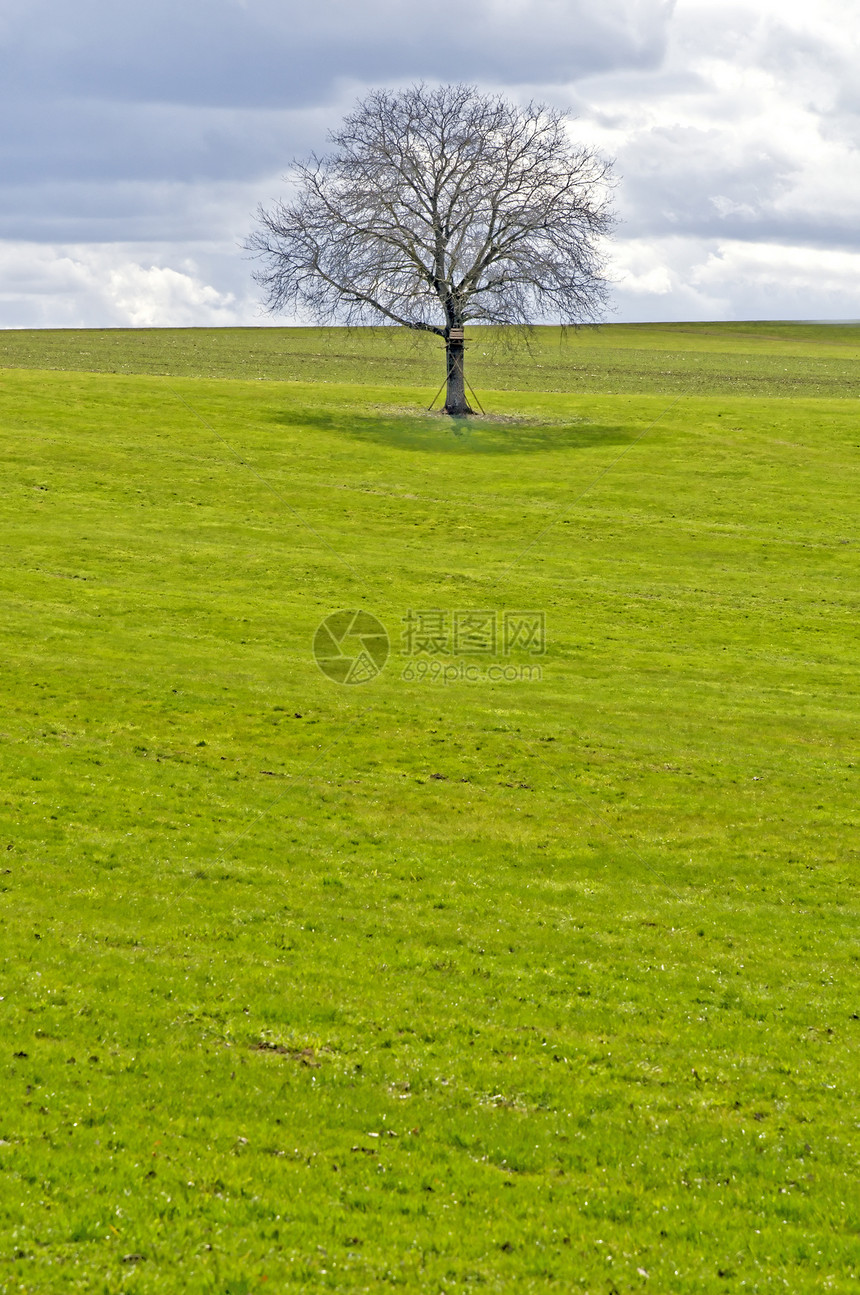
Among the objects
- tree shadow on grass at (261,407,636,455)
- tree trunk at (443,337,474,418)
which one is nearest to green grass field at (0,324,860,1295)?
tree shadow on grass at (261,407,636,455)

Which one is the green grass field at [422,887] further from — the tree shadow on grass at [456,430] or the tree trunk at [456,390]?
the tree trunk at [456,390]

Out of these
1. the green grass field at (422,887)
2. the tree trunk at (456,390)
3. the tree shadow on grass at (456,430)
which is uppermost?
the tree trunk at (456,390)

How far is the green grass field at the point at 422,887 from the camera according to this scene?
10844 mm

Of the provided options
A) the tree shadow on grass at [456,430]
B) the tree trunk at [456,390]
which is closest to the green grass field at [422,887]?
the tree shadow on grass at [456,430]

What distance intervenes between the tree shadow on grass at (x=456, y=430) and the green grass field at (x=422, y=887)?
374 inches

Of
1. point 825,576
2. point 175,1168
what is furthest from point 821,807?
point 825,576

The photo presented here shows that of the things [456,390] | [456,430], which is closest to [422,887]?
[456,430]

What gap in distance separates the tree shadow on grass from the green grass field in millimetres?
9502

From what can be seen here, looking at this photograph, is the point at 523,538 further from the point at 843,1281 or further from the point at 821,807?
the point at 843,1281

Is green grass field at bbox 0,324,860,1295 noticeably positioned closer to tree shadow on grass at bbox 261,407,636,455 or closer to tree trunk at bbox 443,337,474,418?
tree shadow on grass at bbox 261,407,636,455

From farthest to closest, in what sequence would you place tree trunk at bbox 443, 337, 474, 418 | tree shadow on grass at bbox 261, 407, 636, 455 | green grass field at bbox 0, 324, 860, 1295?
tree trunk at bbox 443, 337, 474, 418
tree shadow on grass at bbox 261, 407, 636, 455
green grass field at bbox 0, 324, 860, 1295

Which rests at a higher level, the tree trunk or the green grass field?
the tree trunk

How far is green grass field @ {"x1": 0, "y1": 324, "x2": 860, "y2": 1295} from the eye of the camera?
35.6 feet

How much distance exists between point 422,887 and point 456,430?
5241 centimetres
